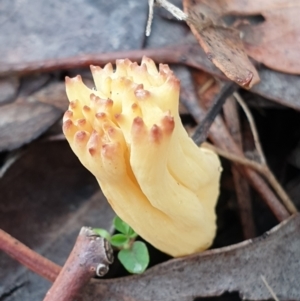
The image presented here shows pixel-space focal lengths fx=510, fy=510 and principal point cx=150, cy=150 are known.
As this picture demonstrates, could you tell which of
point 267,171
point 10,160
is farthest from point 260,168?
point 10,160

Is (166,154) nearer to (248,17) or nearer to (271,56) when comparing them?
(271,56)

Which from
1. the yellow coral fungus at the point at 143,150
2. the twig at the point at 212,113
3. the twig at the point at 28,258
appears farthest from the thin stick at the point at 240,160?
the twig at the point at 28,258

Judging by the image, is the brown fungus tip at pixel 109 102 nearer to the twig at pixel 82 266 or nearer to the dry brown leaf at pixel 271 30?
the twig at pixel 82 266

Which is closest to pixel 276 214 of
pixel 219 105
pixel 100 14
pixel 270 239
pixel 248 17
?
pixel 270 239

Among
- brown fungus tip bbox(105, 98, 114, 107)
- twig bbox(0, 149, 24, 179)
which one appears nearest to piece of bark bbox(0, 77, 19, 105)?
twig bbox(0, 149, 24, 179)

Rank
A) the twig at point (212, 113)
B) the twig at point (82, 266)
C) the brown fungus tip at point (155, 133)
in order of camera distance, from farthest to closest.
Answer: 1. the twig at point (212, 113)
2. the twig at point (82, 266)
3. the brown fungus tip at point (155, 133)

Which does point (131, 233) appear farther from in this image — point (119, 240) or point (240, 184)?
point (240, 184)

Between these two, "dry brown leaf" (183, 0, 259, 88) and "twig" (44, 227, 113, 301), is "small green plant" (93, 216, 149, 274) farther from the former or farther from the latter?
"dry brown leaf" (183, 0, 259, 88)
